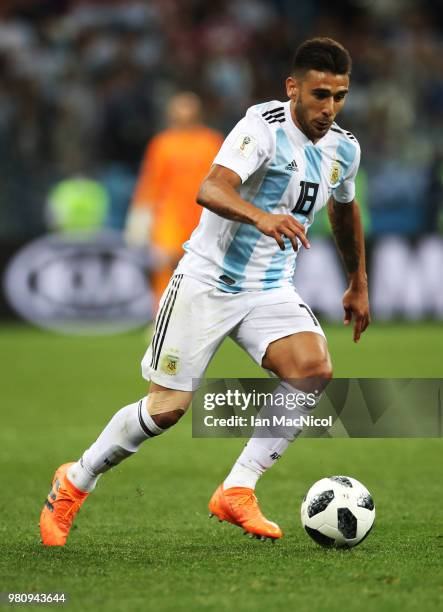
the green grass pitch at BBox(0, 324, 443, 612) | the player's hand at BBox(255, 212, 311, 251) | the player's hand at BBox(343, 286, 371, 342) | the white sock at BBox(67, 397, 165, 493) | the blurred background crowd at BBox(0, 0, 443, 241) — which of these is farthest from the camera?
the blurred background crowd at BBox(0, 0, 443, 241)

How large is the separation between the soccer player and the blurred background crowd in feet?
31.7

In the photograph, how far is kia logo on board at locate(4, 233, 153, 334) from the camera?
14398mm

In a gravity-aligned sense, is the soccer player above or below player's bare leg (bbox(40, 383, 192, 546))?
above

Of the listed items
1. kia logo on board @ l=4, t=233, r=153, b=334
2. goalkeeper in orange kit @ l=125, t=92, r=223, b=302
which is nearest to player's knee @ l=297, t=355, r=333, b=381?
goalkeeper in orange kit @ l=125, t=92, r=223, b=302

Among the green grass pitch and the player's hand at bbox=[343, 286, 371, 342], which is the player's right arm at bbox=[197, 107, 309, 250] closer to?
the player's hand at bbox=[343, 286, 371, 342]

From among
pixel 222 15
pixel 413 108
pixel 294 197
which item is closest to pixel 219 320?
pixel 294 197

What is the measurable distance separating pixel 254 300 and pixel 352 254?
667 mm

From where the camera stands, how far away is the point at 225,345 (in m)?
13.8

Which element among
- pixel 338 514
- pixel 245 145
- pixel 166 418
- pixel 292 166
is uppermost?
pixel 245 145

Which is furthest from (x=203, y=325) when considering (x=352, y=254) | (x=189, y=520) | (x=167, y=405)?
(x=189, y=520)

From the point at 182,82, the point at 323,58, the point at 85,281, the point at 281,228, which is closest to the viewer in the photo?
the point at 281,228

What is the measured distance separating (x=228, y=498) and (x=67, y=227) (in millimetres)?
10079

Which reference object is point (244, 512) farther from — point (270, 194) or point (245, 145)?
point (245, 145)

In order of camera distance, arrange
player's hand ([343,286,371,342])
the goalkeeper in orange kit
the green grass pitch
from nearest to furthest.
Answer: the green grass pitch, player's hand ([343,286,371,342]), the goalkeeper in orange kit
